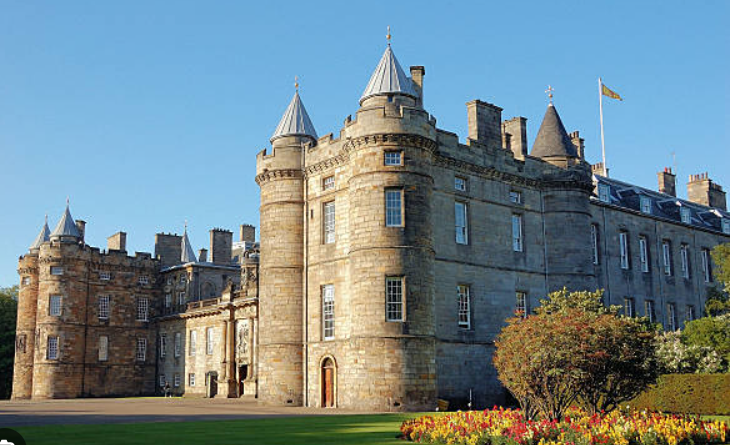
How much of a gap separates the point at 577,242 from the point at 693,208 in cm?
1918

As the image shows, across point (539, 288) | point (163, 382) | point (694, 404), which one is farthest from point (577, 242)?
point (163, 382)

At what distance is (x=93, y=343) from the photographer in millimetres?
58219

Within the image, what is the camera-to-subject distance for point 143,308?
61750 millimetres

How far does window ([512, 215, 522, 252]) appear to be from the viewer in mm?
37688

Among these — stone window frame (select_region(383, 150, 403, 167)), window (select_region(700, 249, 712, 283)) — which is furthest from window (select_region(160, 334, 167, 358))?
window (select_region(700, 249, 712, 283))

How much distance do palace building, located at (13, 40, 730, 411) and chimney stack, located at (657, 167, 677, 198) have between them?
3712 mm

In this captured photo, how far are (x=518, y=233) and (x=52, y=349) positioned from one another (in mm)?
37209

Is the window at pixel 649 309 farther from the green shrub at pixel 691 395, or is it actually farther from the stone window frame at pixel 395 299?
the stone window frame at pixel 395 299

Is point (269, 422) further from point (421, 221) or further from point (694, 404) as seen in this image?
point (694, 404)

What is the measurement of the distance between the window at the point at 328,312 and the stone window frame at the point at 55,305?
2998cm

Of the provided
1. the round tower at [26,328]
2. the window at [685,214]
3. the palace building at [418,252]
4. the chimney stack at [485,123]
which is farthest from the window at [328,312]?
the round tower at [26,328]

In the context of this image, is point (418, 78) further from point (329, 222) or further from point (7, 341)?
A: point (7, 341)

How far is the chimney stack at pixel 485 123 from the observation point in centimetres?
3747

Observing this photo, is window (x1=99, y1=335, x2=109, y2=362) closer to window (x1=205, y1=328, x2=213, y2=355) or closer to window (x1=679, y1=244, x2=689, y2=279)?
window (x1=205, y1=328, x2=213, y2=355)
